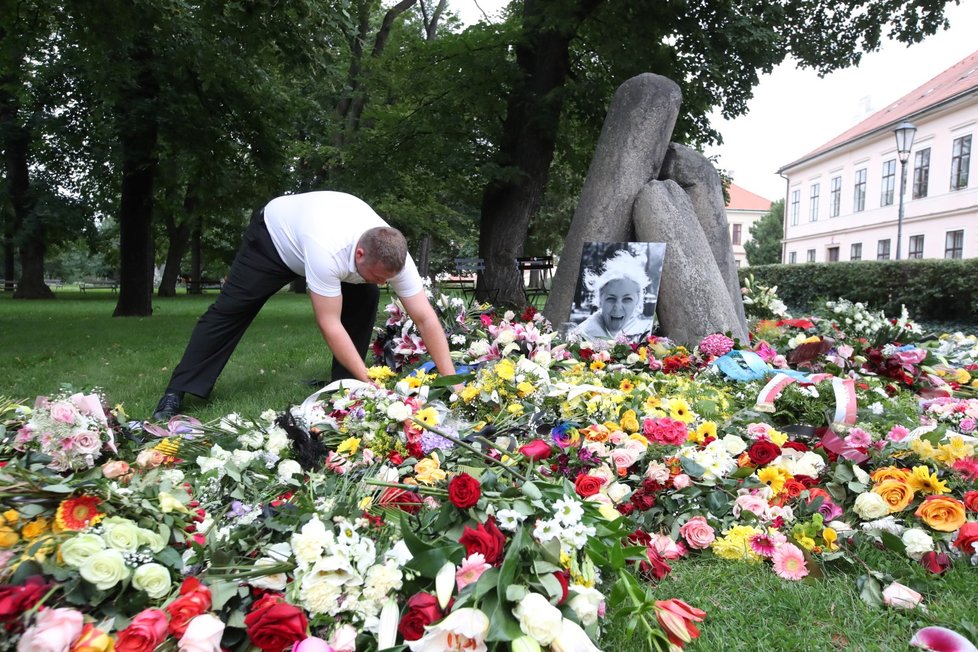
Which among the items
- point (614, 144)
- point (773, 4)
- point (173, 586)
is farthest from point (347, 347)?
point (773, 4)

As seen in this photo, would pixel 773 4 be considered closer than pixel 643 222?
No

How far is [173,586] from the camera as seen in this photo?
65.1 inches

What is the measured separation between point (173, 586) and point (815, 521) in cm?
202

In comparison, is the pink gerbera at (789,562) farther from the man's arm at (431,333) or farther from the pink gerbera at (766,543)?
the man's arm at (431,333)

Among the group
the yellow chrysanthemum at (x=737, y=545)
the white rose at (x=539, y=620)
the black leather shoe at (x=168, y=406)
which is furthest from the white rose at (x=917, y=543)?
the black leather shoe at (x=168, y=406)

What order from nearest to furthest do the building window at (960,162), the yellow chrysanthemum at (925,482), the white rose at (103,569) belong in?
the white rose at (103,569) < the yellow chrysanthemum at (925,482) < the building window at (960,162)

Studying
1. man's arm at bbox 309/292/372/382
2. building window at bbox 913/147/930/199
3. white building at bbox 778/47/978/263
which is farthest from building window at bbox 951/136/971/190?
man's arm at bbox 309/292/372/382

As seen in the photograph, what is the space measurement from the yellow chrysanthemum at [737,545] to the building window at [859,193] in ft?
139

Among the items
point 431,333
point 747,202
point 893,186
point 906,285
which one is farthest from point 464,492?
point 747,202

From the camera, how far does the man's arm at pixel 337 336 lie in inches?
136

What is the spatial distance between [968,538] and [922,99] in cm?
4128

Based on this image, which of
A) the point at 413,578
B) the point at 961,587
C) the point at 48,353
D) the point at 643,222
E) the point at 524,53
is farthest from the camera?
the point at 524,53

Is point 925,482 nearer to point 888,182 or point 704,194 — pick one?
point 704,194

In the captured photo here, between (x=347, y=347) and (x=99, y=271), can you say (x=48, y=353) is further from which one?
(x=99, y=271)
